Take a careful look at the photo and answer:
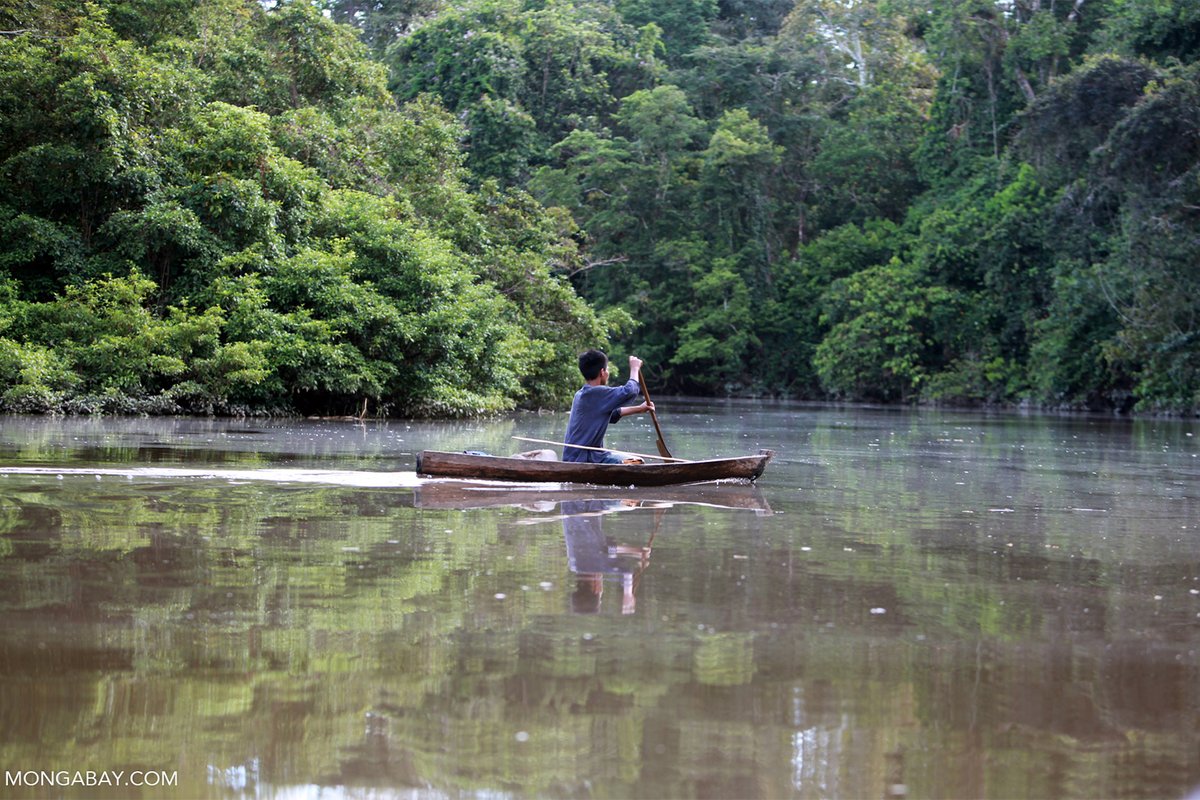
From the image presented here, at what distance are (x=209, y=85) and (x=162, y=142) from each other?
4.32 m

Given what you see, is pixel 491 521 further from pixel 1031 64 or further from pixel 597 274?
pixel 597 274

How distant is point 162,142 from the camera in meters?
23.4

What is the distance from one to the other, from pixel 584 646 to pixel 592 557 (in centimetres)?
225

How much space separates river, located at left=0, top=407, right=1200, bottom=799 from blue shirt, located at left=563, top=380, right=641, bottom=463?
160 cm

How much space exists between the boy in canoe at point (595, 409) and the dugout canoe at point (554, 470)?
467 millimetres

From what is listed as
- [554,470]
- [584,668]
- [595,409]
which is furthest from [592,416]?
[584,668]

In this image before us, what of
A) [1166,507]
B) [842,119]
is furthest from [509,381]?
[842,119]

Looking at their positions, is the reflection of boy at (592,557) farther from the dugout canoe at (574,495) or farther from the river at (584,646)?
the dugout canoe at (574,495)

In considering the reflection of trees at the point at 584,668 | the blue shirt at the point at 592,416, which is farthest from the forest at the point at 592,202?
the reflection of trees at the point at 584,668

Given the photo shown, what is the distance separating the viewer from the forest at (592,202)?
74.1 ft

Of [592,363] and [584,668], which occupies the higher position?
[592,363]

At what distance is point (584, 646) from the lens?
4809 mm

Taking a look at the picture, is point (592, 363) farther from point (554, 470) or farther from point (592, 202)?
point (592, 202)

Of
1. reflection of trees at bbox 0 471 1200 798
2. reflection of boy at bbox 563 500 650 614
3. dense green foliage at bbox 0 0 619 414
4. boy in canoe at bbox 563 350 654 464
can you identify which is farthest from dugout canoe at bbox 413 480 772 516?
dense green foliage at bbox 0 0 619 414
